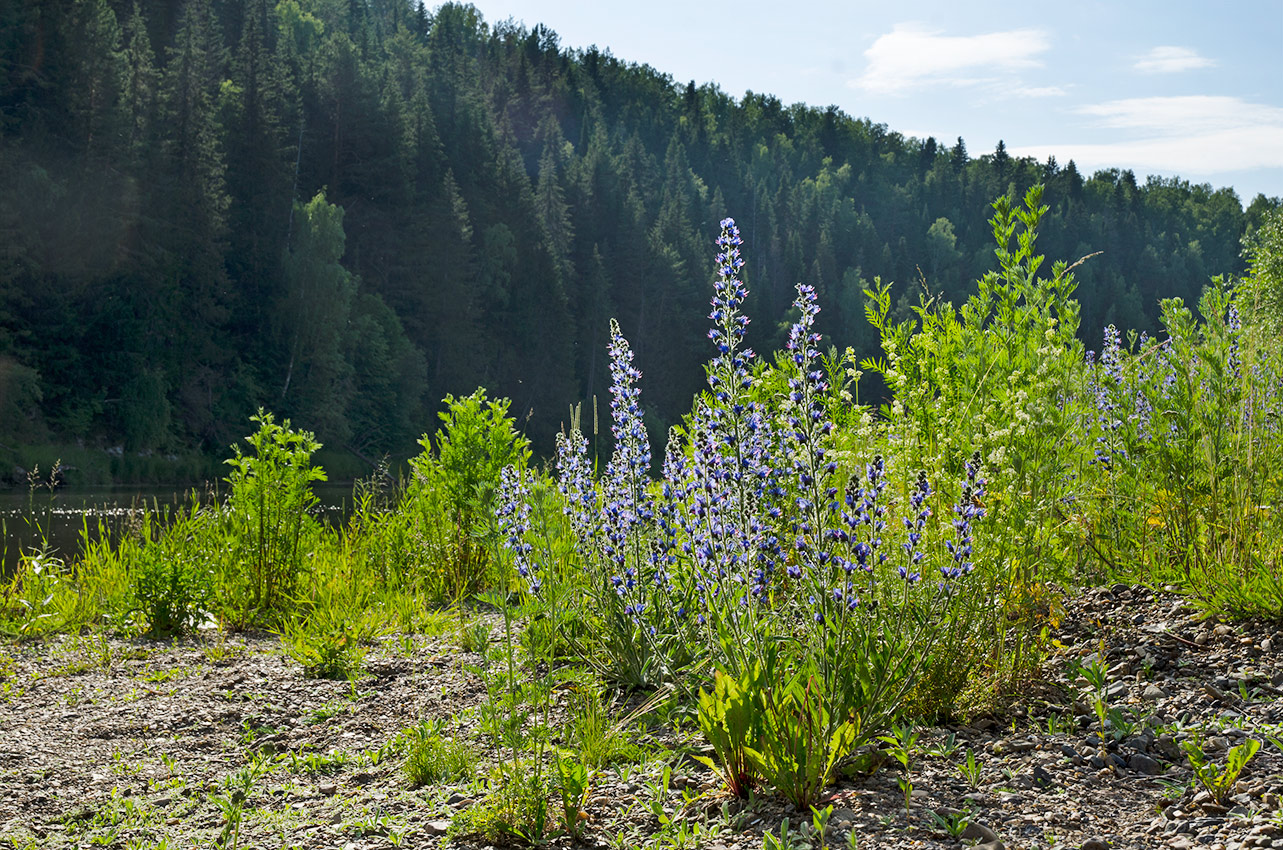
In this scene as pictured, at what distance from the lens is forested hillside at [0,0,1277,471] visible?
113ft

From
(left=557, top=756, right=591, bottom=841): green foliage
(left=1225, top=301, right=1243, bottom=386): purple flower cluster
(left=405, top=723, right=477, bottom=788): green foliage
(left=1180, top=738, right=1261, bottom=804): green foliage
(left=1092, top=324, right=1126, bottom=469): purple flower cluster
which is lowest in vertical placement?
(left=405, top=723, right=477, bottom=788): green foliage

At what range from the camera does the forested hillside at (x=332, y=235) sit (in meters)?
34.3

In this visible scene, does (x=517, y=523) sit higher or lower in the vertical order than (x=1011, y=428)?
lower

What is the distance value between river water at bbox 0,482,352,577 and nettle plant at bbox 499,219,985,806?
15.2 ft

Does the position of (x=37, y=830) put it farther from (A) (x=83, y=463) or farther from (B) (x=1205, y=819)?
(A) (x=83, y=463)

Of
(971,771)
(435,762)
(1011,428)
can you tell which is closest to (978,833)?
(971,771)

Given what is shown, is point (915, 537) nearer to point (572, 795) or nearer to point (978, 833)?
point (978, 833)

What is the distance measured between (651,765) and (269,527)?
14.4 ft

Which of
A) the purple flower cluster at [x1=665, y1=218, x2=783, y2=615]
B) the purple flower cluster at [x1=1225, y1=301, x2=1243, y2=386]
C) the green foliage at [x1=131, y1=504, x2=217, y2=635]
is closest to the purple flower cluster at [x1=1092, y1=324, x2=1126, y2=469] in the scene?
the purple flower cluster at [x1=1225, y1=301, x2=1243, y2=386]

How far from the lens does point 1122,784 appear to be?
3.15 m

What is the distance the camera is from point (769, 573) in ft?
12.5

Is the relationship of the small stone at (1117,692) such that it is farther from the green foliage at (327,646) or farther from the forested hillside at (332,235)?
the forested hillside at (332,235)

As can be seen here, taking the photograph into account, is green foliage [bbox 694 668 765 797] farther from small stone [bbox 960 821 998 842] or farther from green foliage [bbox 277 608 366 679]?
green foliage [bbox 277 608 366 679]

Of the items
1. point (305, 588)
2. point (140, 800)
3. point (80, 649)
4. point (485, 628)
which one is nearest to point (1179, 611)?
point (485, 628)
